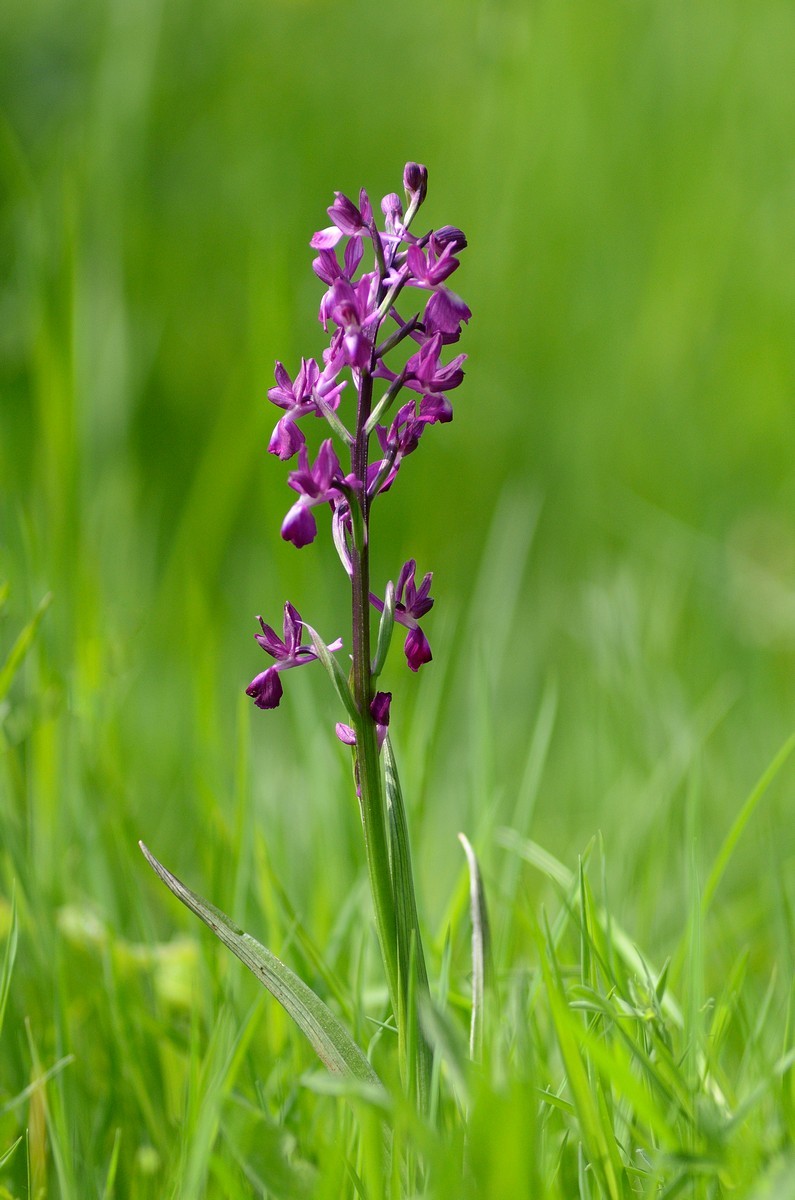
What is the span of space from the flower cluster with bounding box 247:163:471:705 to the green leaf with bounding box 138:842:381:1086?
26cm

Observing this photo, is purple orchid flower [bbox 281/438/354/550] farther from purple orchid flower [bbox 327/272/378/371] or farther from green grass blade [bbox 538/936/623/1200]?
green grass blade [bbox 538/936/623/1200]

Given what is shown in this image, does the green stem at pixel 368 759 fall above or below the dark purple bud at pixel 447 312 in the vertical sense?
below

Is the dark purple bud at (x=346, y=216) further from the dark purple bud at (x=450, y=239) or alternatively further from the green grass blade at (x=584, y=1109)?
the green grass blade at (x=584, y=1109)

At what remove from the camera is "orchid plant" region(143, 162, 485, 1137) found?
4.37ft

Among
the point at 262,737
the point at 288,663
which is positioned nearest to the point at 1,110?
the point at 262,737

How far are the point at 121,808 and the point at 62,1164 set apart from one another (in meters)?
0.83

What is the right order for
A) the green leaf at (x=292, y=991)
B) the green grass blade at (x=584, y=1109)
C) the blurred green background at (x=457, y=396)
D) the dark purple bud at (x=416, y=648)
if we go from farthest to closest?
the blurred green background at (x=457, y=396) → the dark purple bud at (x=416, y=648) → the green leaf at (x=292, y=991) → the green grass blade at (x=584, y=1109)

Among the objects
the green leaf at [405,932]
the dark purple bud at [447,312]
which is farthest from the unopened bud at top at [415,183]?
the green leaf at [405,932]

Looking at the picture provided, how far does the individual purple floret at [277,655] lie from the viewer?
1.45 meters

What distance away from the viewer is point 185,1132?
138 centimetres

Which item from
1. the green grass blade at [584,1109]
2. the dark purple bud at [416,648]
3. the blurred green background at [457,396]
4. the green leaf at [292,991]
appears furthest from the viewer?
the blurred green background at [457,396]

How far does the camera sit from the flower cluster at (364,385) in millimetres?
1351

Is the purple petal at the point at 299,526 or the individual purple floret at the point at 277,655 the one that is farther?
the individual purple floret at the point at 277,655

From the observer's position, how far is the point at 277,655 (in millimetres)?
1479
